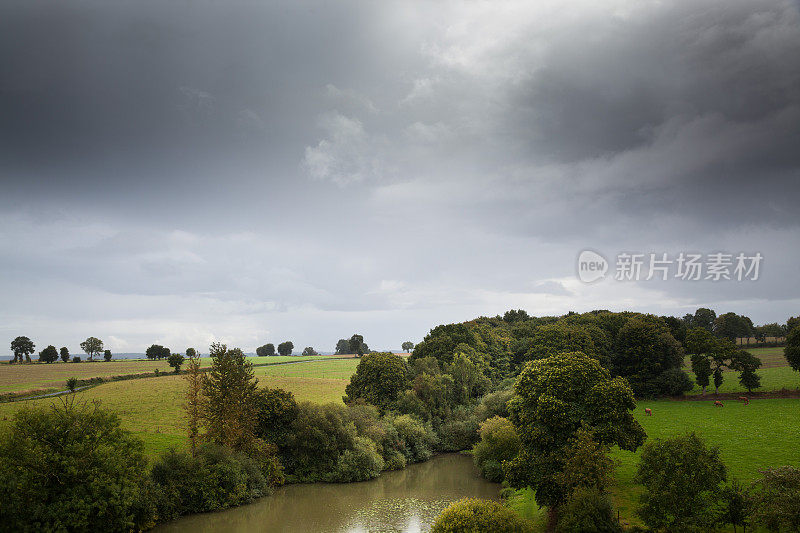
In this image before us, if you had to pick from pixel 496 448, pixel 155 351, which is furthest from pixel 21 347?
pixel 496 448

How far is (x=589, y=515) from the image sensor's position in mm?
22141

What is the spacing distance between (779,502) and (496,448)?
89.5ft

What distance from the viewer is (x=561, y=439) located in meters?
27.4

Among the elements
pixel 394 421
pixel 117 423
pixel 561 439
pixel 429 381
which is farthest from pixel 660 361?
pixel 117 423

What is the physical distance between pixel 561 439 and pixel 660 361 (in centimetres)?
4666

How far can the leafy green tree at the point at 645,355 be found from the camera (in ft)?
205

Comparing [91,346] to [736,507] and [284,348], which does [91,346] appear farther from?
[736,507]

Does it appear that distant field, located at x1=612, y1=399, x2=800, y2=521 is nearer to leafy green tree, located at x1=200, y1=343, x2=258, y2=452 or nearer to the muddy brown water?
the muddy brown water

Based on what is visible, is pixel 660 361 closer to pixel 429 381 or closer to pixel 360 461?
pixel 429 381

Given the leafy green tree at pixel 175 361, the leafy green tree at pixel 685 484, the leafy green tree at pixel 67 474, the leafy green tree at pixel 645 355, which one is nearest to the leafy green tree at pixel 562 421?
the leafy green tree at pixel 685 484

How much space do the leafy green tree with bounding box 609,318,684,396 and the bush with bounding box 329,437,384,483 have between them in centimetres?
4172

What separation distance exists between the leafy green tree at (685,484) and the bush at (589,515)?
199cm

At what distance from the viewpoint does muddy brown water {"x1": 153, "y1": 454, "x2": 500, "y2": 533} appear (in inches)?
1254

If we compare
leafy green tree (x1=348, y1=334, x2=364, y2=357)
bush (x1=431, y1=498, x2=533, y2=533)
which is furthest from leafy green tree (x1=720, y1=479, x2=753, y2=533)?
leafy green tree (x1=348, y1=334, x2=364, y2=357)
